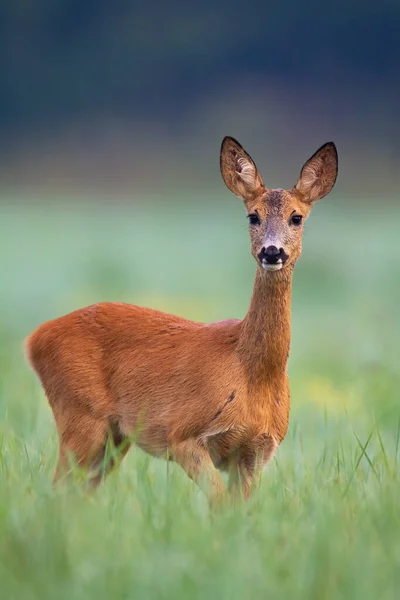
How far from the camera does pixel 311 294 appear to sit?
19766 millimetres

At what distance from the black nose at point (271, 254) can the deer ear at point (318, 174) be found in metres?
0.52

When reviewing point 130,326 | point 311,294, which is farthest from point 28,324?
point 130,326

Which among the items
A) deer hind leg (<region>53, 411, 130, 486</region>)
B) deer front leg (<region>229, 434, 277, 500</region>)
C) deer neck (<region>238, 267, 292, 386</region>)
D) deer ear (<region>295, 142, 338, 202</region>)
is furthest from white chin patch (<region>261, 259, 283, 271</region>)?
deer hind leg (<region>53, 411, 130, 486</region>)

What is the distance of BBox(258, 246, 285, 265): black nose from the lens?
6.40 metres

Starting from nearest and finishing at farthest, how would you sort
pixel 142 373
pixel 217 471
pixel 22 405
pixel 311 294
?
1. pixel 217 471
2. pixel 142 373
3. pixel 22 405
4. pixel 311 294

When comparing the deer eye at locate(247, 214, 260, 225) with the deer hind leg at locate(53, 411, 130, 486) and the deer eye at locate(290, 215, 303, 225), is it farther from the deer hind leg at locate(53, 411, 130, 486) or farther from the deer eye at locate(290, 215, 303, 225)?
the deer hind leg at locate(53, 411, 130, 486)

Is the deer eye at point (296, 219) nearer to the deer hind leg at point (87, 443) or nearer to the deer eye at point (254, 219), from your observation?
the deer eye at point (254, 219)

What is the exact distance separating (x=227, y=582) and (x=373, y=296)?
15.3 metres

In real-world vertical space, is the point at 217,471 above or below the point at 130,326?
below

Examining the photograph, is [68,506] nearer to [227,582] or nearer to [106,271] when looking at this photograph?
[227,582]

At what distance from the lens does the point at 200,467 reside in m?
6.43

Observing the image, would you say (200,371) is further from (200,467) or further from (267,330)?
(200,467)

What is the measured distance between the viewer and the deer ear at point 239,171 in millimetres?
6883

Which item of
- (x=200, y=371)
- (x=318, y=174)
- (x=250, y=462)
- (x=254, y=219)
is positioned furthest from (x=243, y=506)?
(x=318, y=174)
